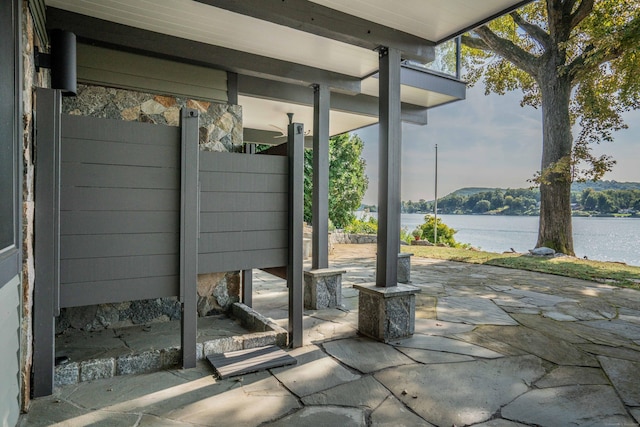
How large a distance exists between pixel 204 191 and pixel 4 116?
1305 mm

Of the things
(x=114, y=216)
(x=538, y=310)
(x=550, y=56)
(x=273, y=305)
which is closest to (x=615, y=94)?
(x=550, y=56)

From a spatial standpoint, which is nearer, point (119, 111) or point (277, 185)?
point (277, 185)

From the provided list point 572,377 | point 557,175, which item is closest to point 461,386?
point 572,377

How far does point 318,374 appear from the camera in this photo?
258cm

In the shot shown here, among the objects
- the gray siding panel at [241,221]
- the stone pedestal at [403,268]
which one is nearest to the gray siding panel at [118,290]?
the gray siding panel at [241,221]

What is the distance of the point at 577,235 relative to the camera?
10.3 m

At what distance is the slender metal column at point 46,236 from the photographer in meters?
2.20

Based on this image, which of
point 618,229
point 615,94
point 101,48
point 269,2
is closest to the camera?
point 269,2

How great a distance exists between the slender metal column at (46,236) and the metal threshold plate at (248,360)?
1.00m

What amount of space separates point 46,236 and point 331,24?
8.34ft

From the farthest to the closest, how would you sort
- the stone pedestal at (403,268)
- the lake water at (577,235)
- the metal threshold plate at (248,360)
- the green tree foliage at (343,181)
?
1. the green tree foliage at (343,181)
2. the lake water at (577,235)
3. the stone pedestal at (403,268)
4. the metal threshold plate at (248,360)

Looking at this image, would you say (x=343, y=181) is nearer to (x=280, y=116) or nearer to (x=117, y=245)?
(x=280, y=116)

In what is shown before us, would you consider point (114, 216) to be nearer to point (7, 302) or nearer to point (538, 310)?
point (7, 302)

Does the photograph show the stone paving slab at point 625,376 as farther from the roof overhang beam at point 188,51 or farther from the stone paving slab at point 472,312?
the roof overhang beam at point 188,51
